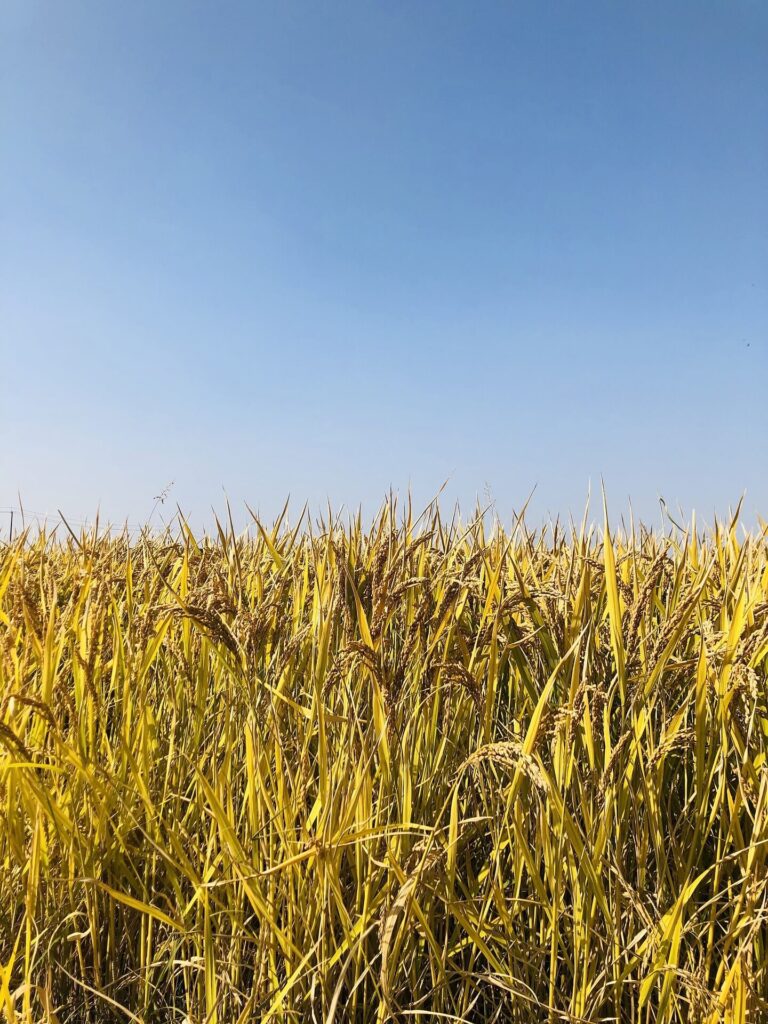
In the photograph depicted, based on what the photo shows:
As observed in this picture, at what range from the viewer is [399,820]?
1219 mm

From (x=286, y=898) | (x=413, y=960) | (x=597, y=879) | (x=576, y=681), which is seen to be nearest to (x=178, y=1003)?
(x=286, y=898)

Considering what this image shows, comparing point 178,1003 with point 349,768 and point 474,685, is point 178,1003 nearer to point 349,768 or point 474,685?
point 349,768

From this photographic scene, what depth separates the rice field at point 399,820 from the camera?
1101mm

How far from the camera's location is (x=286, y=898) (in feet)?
3.84

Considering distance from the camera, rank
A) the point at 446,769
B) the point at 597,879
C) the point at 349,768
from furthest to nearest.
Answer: the point at 446,769 → the point at 349,768 → the point at 597,879

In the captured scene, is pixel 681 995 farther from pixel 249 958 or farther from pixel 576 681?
pixel 249 958

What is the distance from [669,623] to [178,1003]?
1141 millimetres

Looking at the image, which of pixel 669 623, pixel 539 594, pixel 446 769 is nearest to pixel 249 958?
pixel 446 769

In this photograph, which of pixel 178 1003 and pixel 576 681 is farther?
pixel 178 1003

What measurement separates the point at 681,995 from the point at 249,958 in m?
0.73

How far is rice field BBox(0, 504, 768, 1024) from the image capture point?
1.10m

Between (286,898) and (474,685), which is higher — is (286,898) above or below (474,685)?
below

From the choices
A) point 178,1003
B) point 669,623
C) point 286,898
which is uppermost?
point 669,623

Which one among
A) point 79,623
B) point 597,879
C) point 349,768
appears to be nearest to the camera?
point 597,879
